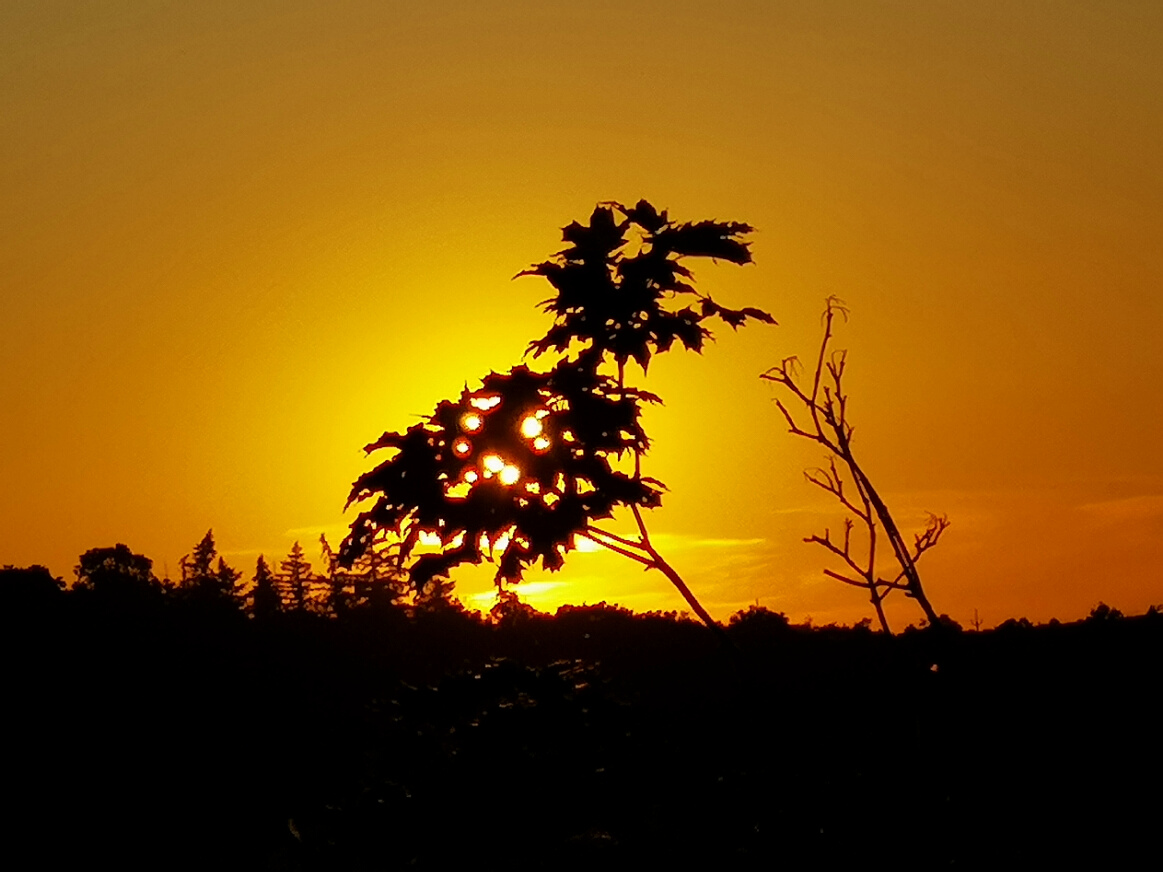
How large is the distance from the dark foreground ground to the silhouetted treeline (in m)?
0.03

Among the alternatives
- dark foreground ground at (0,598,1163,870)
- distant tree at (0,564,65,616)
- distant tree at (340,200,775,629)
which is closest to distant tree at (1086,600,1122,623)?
dark foreground ground at (0,598,1163,870)

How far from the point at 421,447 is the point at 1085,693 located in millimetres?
9469

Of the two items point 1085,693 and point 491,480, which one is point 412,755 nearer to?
point 491,480

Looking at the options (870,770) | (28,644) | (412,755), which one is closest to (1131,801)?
(870,770)

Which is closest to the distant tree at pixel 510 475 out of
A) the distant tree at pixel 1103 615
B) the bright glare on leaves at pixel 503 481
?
the bright glare on leaves at pixel 503 481

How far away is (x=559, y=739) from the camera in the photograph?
45.8 feet

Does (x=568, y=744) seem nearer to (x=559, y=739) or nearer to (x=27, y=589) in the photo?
(x=559, y=739)

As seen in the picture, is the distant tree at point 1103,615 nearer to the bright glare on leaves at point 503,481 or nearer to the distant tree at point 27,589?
the bright glare on leaves at point 503,481

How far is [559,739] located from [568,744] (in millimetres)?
99

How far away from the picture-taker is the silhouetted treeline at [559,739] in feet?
45.6

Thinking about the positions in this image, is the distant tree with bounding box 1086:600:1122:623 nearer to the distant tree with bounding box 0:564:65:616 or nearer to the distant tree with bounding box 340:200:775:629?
the distant tree with bounding box 340:200:775:629

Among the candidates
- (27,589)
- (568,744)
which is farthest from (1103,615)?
(27,589)

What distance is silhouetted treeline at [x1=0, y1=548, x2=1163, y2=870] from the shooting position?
1391cm

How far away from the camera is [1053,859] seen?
15.1 meters
